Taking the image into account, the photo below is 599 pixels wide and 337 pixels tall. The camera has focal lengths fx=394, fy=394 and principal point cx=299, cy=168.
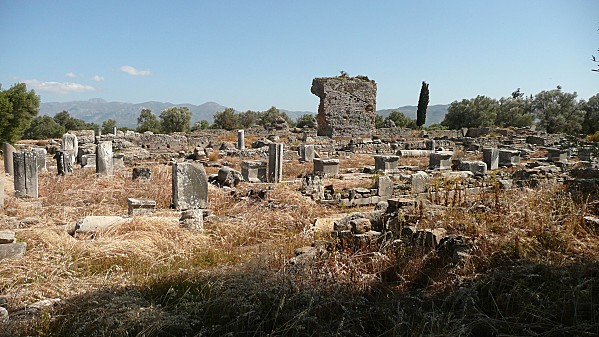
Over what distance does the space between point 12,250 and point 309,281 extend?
3897 mm

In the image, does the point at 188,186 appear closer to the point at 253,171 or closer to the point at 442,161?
the point at 253,171

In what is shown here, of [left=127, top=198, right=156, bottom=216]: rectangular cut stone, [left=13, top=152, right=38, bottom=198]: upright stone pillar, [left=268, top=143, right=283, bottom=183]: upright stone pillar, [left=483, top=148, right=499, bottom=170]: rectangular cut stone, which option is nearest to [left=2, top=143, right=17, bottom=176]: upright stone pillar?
[left=13, top=152, right=38, bottom=198]: upright stone pillar

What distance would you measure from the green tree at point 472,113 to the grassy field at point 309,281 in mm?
43819

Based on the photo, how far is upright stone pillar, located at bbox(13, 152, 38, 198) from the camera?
9836mm

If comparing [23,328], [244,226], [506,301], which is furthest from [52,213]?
[506,301]

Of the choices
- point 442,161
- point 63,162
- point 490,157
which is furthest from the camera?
point 490,157

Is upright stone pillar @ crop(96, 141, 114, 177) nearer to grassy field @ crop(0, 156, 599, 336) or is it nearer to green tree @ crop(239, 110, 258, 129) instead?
grassy field @ crop(0, 156, 599, 336)

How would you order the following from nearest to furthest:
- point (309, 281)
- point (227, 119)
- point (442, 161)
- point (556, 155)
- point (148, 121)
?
point (309, 281)
point (442, 161)
point (556, 155)
point (227, 119)
point (148, 121)

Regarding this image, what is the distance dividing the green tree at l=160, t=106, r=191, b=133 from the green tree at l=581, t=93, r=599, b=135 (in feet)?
162

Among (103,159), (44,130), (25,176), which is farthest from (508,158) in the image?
(44,130)

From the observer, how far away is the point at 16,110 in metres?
28.5

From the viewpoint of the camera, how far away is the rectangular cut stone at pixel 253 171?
42.9 ft

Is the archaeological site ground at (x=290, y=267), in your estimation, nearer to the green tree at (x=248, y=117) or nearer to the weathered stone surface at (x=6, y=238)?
the weathered stone surface at (x=6, y=238)

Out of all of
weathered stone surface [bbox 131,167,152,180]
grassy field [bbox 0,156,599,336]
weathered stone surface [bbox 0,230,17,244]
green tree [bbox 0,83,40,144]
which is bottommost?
grassy field [bbox 0,156,599,336]
